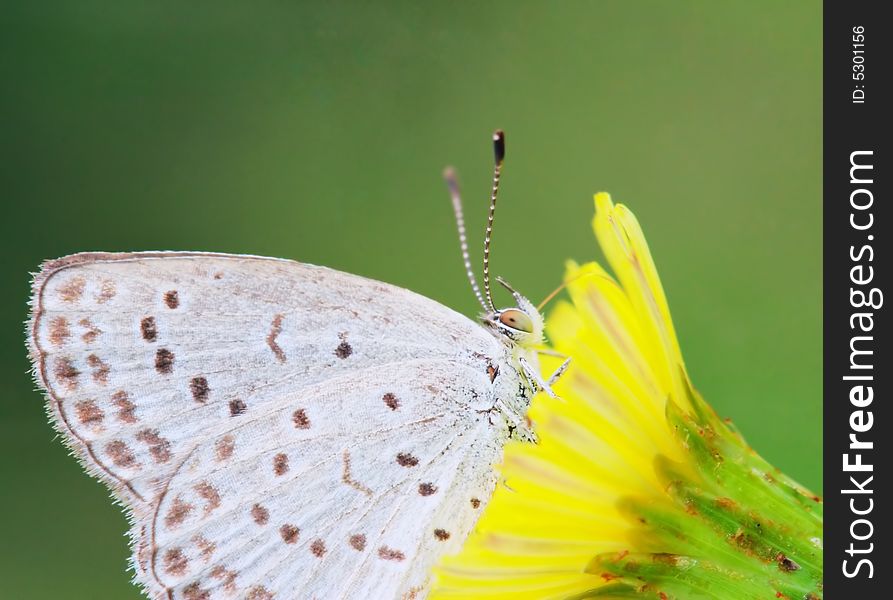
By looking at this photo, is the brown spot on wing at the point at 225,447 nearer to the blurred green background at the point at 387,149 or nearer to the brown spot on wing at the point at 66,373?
the brown spot on wing at the point at 66,373

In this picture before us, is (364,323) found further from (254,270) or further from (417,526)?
(417,526)

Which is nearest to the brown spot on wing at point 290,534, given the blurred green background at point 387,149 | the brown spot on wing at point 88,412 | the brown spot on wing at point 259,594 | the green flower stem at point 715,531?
the brown spot on wing at point 259,594

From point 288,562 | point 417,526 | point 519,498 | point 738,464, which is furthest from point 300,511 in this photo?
point 738,464

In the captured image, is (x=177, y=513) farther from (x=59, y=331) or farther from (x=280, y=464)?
(x=59, y=331)

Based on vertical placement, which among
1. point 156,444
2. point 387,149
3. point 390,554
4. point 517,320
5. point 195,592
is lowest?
point 195,592

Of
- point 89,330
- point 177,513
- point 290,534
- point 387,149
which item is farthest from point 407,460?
point 387,149

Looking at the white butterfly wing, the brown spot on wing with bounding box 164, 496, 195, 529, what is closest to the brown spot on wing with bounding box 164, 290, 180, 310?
the white butterfly wing

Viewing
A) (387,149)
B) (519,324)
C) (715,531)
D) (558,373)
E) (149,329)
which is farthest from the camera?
(387,149)
